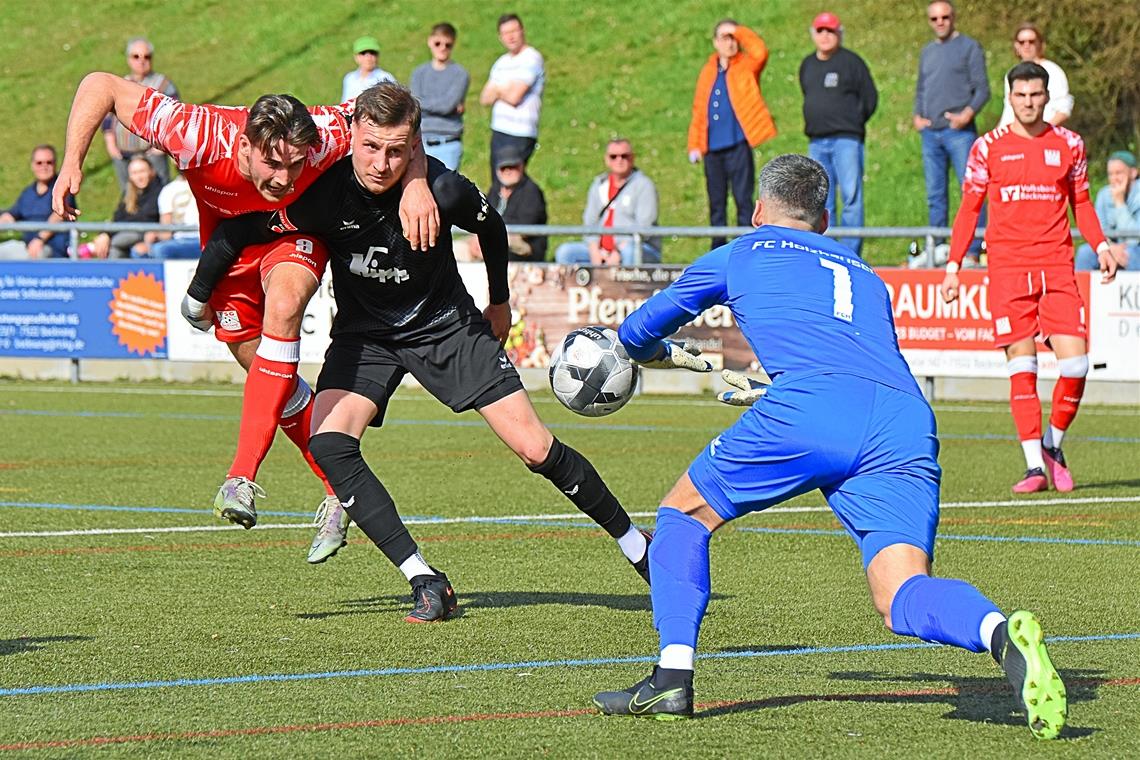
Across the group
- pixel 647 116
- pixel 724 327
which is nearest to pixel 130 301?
pixel 724 327

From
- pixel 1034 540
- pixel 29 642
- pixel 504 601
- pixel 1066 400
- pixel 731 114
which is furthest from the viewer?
pixel 731 114

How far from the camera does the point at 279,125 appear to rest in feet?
22.2

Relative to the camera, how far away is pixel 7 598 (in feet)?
24.4

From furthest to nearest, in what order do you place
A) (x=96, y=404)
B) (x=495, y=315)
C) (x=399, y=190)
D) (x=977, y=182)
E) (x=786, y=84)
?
(x=786, y=84) < (x=96, y=404) < (x=977, y=182) < (x=495, y=315) < (x=399, y=190)

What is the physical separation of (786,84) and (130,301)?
55.2 feet

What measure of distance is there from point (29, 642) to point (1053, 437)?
6793 mm

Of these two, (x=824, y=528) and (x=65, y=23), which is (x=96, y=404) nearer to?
(x=824, y=528)

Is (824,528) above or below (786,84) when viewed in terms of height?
below

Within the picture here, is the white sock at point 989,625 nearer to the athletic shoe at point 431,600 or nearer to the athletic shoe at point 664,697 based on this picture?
the athletic shoe at point 664,697

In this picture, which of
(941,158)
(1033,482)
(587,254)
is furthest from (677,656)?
(941,158)

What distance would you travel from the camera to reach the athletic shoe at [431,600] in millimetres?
6957

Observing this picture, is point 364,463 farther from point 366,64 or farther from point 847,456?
point 366,64

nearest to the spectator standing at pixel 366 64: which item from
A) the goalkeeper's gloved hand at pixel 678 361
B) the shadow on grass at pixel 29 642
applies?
the shadow on grass at pixel 29 642

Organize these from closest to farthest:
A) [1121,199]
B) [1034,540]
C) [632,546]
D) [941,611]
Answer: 1. [941,611]
2. [632,546]
3. [1034,540]
4. [1121,199]
